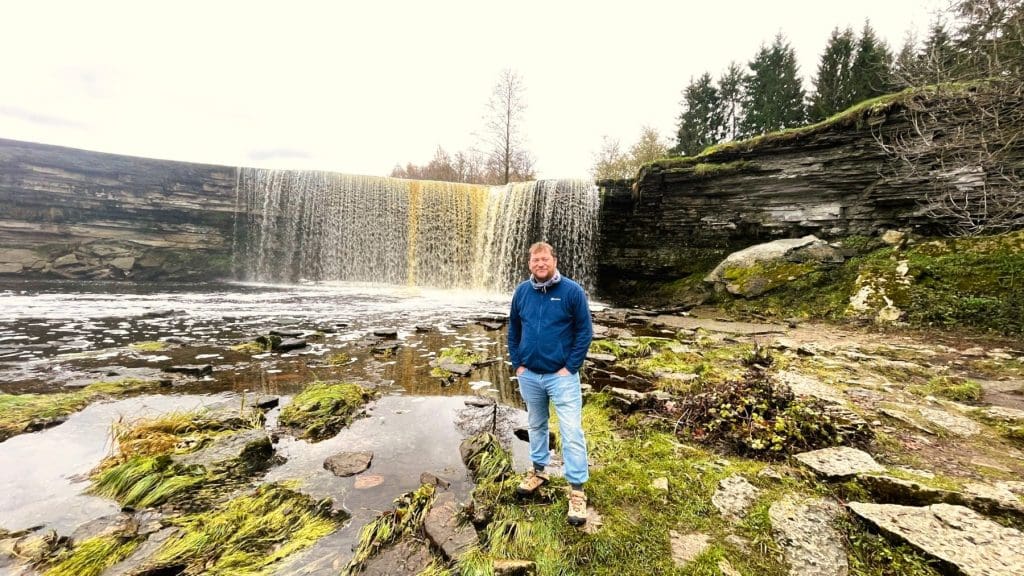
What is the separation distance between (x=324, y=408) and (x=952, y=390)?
774 cm

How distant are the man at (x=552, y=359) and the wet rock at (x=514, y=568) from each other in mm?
698

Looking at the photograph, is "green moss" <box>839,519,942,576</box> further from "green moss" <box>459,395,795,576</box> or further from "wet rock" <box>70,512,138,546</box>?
"wet rock" <box>70,512,138,546</box>

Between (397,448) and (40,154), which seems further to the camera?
(40,154)

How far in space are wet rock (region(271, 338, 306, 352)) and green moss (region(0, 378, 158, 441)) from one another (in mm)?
2237

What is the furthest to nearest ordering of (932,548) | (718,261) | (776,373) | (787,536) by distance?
(718,261) < (776,373) < (787,536) < (932,548)

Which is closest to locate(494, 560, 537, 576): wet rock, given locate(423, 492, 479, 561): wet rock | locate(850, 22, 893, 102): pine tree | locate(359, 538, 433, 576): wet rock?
locate(423, 492, 479, 561): wet rock

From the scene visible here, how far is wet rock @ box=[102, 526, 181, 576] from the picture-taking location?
2.17m

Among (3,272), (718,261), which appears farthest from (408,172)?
(718,261)

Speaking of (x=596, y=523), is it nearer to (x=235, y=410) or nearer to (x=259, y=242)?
(x=235, y=410)

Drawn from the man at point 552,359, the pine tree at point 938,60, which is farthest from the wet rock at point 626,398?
the pine tree at point 938,60

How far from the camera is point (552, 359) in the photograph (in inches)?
121

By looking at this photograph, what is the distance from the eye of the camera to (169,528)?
2.62 meters

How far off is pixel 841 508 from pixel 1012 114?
38.5 ft

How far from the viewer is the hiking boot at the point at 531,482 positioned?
9.63 feet
